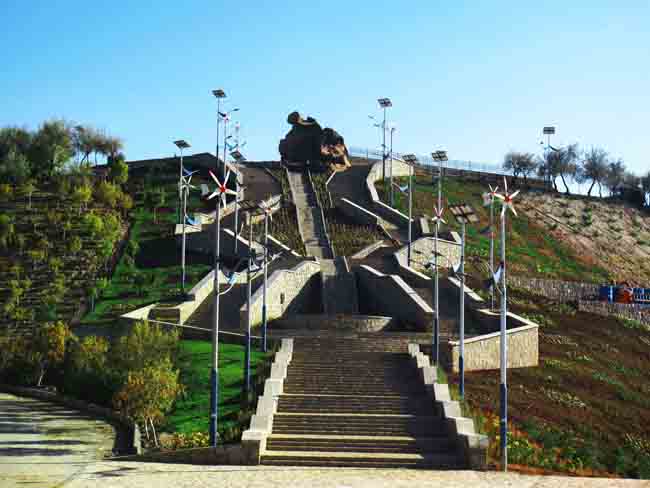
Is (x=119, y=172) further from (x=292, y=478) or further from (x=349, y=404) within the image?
(x=292, y=478)

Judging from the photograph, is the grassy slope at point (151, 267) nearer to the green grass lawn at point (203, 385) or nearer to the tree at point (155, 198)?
the tree at point (155, 198)

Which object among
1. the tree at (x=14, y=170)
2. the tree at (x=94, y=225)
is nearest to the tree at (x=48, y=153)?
the tree at (x=14, y=170)

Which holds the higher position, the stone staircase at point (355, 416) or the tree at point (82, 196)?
the tree at point (82, 196)

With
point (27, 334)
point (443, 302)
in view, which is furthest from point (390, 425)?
point (27, 334)

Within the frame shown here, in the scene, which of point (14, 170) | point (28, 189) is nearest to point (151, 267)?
point (28, 189)

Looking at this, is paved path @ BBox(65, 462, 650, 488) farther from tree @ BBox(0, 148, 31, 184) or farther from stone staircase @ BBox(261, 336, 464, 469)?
tree @ BBox(0, 148, 31, 184)

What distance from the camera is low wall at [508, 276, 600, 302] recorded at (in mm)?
56938

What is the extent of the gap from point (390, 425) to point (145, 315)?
1913 centimetres

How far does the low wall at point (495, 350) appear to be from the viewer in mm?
36719

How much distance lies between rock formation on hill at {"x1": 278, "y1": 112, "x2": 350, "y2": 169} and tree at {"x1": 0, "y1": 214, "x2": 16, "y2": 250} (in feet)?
94.3

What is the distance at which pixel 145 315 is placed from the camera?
43812 mm

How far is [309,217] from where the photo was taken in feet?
221

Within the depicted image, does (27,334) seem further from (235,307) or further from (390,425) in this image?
(390,425)

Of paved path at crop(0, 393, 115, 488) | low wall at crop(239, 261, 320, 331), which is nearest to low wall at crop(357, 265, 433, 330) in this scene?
low wall at crop(239, 261, 320, 331)
